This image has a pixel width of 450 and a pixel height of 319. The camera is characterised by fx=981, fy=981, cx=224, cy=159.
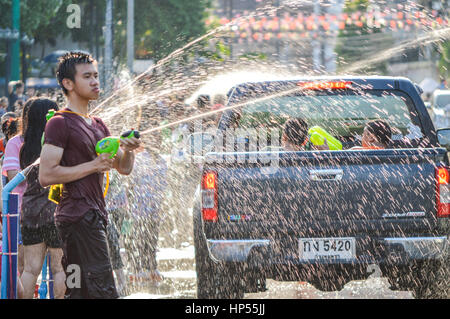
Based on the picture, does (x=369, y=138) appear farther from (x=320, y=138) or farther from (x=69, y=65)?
(x=69, y=65)

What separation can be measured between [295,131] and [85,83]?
2.86 meters

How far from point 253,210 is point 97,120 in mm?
1699

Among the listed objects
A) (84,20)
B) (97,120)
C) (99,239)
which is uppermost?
(84,20)

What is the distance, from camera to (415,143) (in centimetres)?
833

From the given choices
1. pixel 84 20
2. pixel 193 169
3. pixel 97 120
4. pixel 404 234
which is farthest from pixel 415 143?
pixel 84 20

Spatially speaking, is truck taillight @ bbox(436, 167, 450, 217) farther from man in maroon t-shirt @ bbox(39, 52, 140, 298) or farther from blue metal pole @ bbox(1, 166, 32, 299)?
blue metal pole @ bbox(1, 166, 32, 299)

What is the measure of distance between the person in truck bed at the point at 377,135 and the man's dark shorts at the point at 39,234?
2669mm

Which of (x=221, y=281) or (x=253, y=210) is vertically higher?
(x=253, y=210)

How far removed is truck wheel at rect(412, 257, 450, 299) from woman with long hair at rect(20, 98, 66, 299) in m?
2.64

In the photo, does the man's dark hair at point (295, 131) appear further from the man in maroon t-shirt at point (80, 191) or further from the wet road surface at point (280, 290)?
the man in maroon t-shirt at point (80, 191)

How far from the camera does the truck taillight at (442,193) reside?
23.4 ft

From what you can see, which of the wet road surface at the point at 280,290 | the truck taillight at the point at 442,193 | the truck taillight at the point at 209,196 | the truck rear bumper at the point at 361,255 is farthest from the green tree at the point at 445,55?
the truck taillight at the point at 209,196

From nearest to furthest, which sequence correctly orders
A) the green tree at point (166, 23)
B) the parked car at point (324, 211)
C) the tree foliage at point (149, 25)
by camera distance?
the parked car at point (324, 211), the tree foliage at point (149, 25), the green tree at point (166, 23)

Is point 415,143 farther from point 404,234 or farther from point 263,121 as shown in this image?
point 263,121
